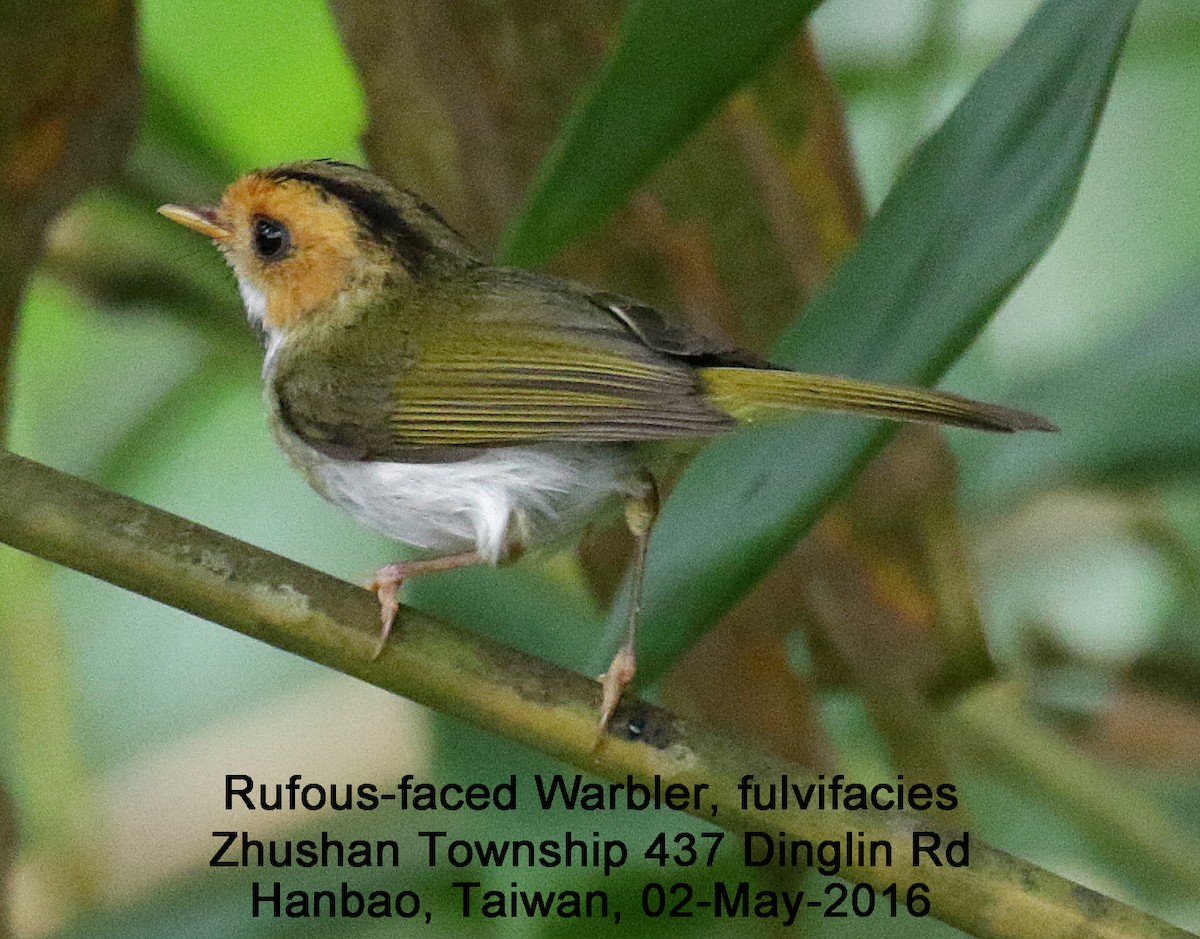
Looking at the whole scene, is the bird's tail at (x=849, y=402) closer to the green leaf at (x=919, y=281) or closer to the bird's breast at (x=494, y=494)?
the green leaf at (x=919, y=281)

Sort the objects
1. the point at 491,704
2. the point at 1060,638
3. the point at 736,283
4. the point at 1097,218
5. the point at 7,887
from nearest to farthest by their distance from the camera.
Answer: the point at 491,704 < the point at 7,887 < the point at 736,283 < the point at 1060,638 < the point at 1097,218

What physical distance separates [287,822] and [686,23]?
141 cm

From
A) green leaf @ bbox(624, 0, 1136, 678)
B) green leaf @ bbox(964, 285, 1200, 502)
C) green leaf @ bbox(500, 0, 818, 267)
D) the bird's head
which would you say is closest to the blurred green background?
green leaf @ bbox(964, 285, 1200, 502)

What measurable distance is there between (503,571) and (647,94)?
3.00ft

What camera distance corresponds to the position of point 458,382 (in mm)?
1738

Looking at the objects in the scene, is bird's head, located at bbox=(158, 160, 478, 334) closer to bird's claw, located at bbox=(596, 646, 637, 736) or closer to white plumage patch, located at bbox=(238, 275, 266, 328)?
white plumage patch, located at bbox=(238, 275, 266, 328)

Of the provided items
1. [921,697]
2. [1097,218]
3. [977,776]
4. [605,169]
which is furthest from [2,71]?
[1097,218]

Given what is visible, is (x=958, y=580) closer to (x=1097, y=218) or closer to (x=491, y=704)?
(x=491, y=704)

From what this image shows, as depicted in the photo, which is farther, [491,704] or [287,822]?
[287,822]

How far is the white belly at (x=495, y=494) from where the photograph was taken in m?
1.66

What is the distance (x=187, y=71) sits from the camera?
2.57 m

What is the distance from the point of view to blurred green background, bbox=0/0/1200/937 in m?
2.04

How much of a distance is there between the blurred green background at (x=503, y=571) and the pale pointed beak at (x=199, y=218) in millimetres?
296

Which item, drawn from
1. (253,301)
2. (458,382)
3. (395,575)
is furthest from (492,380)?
(253,301)
